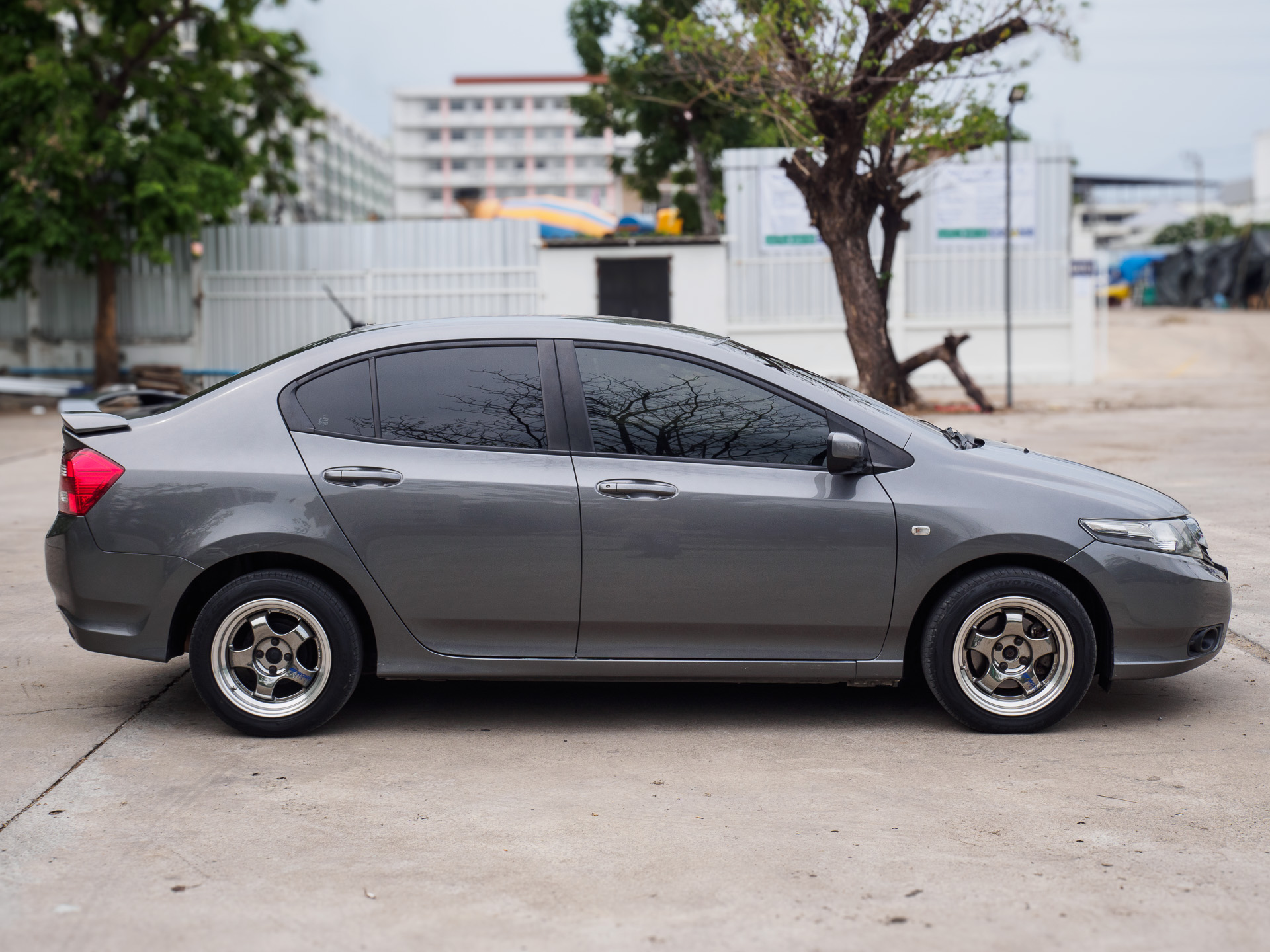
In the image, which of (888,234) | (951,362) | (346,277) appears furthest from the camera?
(346,277)

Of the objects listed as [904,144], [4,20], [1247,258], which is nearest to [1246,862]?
[904,144]

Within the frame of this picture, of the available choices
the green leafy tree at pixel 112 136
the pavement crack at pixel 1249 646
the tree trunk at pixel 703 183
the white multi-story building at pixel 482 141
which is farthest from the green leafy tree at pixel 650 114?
the white multi-story building at pixel 482 141

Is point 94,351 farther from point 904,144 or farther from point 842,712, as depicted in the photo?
point 842,712

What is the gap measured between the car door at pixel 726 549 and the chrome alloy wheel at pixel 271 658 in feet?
3.36

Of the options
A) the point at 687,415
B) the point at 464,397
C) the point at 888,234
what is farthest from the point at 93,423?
the point at 888,234

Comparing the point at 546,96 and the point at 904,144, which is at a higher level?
the point at 546,96

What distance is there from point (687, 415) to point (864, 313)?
12163 millimetres

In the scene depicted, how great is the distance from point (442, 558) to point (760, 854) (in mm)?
1689

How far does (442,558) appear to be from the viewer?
4.76 metres

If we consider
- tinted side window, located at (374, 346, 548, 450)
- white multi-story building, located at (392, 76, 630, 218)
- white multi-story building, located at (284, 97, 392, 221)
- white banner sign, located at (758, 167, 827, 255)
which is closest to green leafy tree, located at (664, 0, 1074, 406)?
white banner sign, located at (758, 167, 827, 255)

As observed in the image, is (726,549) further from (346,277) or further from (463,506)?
(346,277)

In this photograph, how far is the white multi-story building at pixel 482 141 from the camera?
12925 centimetres

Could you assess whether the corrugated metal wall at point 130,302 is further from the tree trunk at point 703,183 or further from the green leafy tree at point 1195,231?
the green leafy tree at point 1195,231

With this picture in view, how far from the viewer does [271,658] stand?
15.9 feet
